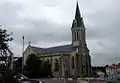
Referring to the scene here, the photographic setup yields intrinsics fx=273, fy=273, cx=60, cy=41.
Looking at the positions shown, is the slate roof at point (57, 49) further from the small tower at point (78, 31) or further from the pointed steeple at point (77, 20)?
the pointed steeple at point (77, 20)

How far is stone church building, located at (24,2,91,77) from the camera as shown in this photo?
11300cm

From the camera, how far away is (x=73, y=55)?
375 feet

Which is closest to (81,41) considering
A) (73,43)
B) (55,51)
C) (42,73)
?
(73,43)

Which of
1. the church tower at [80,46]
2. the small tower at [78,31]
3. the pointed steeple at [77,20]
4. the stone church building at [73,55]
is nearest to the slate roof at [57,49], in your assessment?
the stone church building at [73,55]

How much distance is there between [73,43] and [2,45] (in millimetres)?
102945

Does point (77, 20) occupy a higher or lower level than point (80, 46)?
higher

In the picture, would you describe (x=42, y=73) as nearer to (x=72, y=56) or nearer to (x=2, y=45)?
(x=72, y=56)

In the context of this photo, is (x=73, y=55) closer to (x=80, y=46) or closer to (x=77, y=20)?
(x=80, y=46)

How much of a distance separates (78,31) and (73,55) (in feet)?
36.0

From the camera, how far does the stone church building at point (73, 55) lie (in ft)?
371

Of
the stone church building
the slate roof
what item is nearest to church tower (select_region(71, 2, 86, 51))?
the stone church building

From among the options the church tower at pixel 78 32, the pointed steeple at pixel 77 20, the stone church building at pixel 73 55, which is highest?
the pointed steeple at pixel 77 20

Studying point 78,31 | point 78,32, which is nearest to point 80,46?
point 78,32

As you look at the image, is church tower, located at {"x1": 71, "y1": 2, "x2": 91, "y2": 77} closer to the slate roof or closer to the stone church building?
the stone church building
